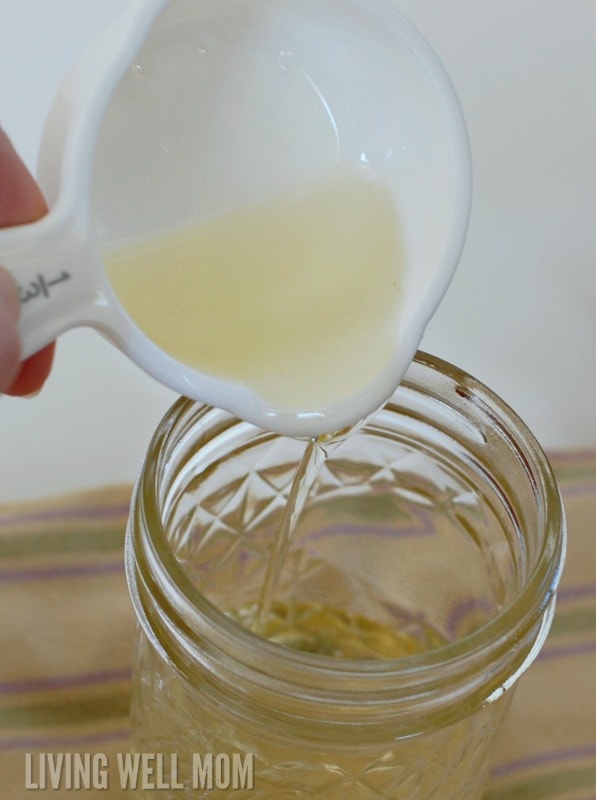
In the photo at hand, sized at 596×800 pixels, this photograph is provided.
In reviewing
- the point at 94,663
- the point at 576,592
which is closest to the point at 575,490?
the point at 576,592

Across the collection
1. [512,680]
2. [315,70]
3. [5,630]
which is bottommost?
[5,630]

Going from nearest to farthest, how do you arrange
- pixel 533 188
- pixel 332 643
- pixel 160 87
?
1. pixel 160 87
2. pixel 332 643
3. pixel 533 188

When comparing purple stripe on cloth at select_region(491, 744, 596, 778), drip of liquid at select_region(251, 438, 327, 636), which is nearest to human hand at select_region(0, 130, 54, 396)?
drip of liquid at select_region(251, 438, 327, 636)

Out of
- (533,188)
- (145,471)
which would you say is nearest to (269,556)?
(145,471)

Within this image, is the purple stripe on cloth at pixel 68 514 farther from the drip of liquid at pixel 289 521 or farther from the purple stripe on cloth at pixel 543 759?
the purple stripe on cloth at pixel 543 759

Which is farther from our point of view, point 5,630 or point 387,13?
point 5,630

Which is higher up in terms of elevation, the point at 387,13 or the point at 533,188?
the point at 387,13

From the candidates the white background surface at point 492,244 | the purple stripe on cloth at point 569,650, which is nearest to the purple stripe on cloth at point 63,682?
the white background surface at point 492,244

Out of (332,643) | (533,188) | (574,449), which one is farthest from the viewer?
(533,188)

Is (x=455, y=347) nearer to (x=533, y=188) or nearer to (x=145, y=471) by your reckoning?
(x=533, y=188)
